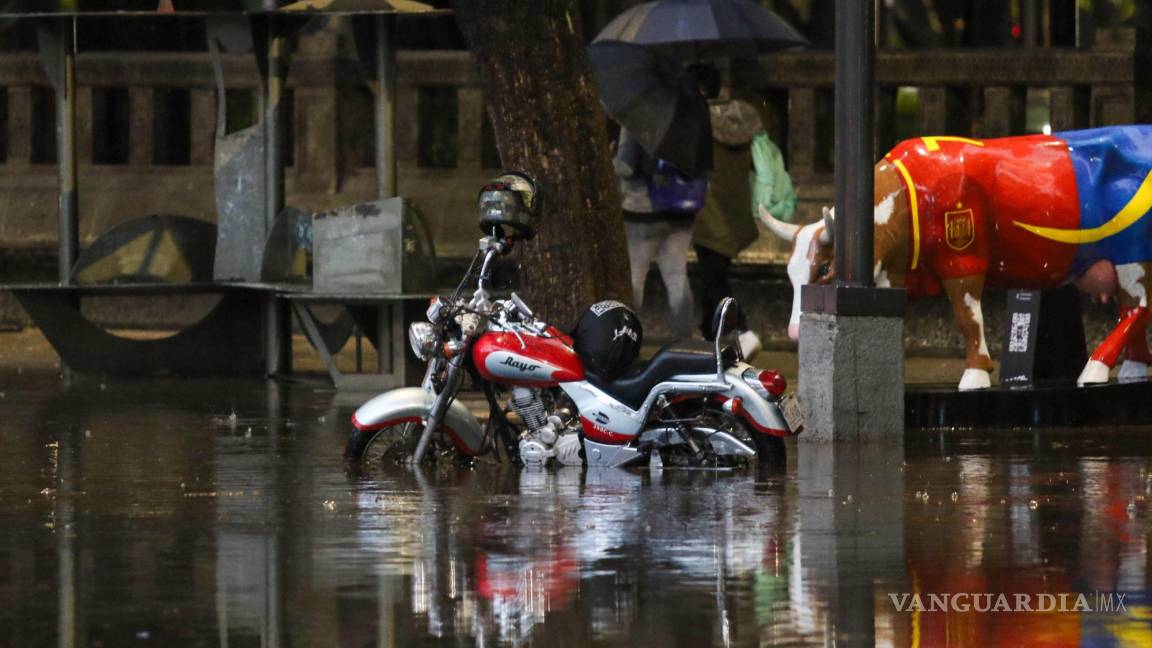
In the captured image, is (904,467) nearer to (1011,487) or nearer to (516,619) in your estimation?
(1011,487)

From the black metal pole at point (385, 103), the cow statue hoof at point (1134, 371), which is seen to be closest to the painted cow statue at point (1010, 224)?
the cow statue hoof at point (1134, 371)

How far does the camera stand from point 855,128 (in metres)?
13.9

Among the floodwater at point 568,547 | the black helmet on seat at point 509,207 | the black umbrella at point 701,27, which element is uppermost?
the black umbrella at point 701,27

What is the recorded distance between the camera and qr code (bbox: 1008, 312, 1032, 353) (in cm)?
1586

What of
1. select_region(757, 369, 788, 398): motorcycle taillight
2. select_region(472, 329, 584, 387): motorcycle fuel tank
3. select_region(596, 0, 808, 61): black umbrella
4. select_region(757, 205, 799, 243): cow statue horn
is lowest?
select_region(757, 369, 788, 398): motorcycle taillight

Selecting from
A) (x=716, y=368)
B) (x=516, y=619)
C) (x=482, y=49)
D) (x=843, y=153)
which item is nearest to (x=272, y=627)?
(x=516, y=619)

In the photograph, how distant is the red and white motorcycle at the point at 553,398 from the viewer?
41.1 ft

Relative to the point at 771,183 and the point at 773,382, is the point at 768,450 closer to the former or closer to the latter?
the point at 773,382

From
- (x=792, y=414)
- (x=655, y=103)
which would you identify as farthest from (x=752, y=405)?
(x=655, y=103)

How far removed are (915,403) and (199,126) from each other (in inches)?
379

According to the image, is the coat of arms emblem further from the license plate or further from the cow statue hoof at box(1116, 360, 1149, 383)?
the license plate

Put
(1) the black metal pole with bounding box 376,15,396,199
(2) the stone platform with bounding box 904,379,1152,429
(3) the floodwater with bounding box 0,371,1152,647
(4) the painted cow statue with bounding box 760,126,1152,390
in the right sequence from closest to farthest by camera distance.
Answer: (3) the floodwater with bounding box 0,371,1152,647 < (2) the stone platform with bounding box 904,379,1152,429 < (4) the painted cow statue with bounding box 760,126,1152,390 < (1) the black metal pole with bounding box 376,15,396,199

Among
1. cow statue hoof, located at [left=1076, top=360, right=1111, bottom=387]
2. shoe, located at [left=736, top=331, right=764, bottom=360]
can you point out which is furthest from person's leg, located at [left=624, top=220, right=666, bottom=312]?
cow statue hoof, located at [left=1076, top=360, right=1111, bottom=387]

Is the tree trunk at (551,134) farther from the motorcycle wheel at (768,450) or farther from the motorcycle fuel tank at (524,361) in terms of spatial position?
the motorcycle wheel at (768,450)
